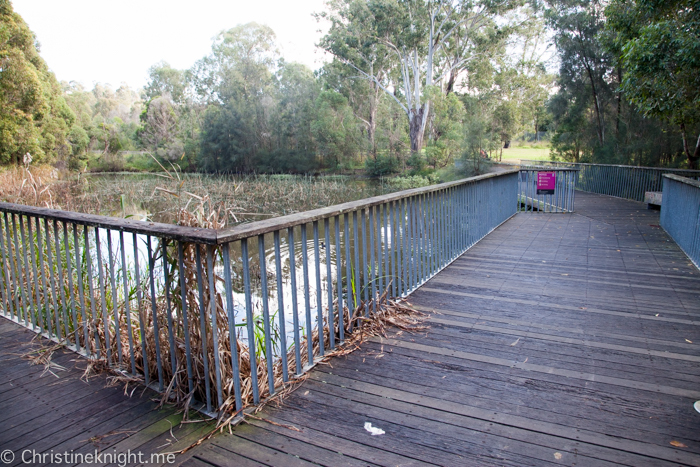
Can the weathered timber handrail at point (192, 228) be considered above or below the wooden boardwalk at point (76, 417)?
above

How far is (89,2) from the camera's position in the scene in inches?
2864

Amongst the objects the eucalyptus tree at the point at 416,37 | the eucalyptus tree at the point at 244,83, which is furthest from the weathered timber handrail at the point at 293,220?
the eucalyptus tree at the point at 244,83

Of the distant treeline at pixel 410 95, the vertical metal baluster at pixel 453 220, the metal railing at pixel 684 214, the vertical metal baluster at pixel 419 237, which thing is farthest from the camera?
the distant treeline at pixel 410 95

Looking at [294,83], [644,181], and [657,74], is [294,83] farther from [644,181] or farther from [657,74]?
[657,74]

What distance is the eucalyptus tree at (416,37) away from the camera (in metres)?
27.4

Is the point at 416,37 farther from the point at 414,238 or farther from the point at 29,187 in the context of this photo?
the point at 414,238

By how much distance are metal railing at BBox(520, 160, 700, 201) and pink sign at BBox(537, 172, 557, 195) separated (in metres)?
3.79

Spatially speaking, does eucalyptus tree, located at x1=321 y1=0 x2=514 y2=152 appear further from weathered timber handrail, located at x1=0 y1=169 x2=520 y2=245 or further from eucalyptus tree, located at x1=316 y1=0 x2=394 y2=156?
weathered timber handrail, located at x1=0 y1=169 x2=520 y2=245

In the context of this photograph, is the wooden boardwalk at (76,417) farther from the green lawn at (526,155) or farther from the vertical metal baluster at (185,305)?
the green lawn at (526,155)

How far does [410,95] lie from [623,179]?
18.2 metres

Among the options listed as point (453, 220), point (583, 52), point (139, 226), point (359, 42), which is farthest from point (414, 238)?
point (359, 42)

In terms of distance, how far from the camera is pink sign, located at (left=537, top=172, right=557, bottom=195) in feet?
36.3

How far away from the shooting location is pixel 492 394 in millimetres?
2561

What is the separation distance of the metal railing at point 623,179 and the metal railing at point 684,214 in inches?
176
